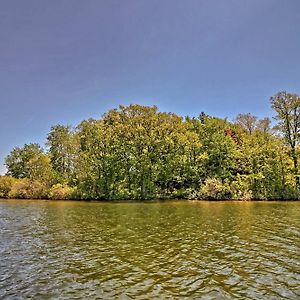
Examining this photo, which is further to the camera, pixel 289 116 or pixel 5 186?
pixel 5 186

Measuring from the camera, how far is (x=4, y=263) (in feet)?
44.9

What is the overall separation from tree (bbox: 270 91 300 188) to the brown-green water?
37192 mm

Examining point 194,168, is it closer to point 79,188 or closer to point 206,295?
point 79,188

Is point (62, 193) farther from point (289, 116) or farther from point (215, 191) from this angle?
point (289, 116)

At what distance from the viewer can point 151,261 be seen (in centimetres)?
1390

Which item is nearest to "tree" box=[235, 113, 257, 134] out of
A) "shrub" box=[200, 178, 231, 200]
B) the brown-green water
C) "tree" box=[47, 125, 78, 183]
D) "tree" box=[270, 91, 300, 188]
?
"tree" box=[270, 91, 300, 188]

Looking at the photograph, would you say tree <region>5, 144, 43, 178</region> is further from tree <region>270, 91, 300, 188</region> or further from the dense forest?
tree <region>270, 91, 300, 188</region>

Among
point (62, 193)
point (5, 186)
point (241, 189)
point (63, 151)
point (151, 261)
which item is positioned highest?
point (63, 151)

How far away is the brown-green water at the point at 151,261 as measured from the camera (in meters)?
10.3

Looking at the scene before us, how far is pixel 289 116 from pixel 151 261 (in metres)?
51.1

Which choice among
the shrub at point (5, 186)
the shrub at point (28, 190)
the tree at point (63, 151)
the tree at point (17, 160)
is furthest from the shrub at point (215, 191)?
the tree at point (17, 160)

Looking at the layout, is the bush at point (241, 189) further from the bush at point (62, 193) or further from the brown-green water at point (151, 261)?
the brown-green water at point (151, 261)

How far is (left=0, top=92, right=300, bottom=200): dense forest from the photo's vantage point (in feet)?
186

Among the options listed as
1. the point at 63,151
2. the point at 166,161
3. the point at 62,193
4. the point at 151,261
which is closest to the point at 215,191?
the point at 166,161
